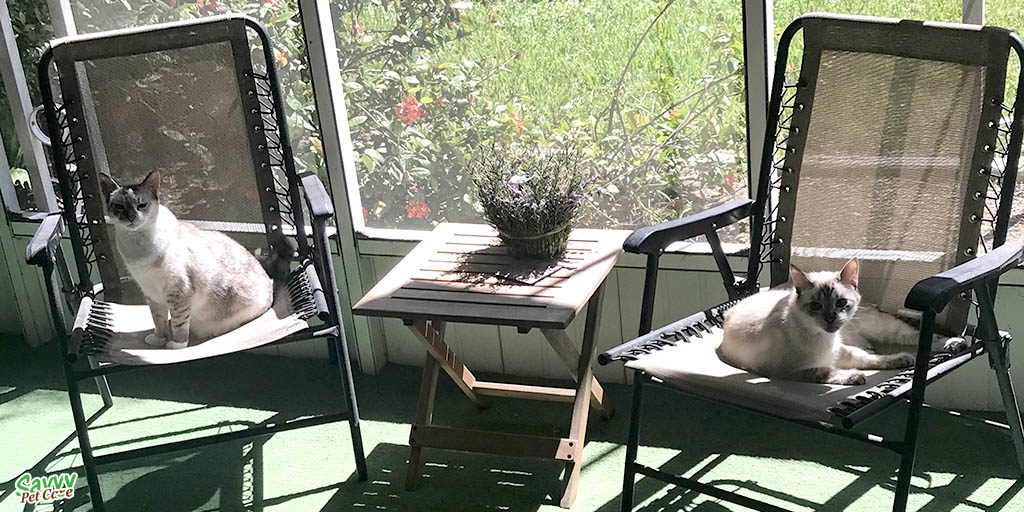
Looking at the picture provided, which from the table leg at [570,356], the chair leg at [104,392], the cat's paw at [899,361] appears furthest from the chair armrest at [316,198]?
the cat's paw at [899,361]

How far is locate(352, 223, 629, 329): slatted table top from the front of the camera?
8.86 ft

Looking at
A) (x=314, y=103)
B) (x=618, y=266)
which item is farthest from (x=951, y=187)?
(x=314, y=103)

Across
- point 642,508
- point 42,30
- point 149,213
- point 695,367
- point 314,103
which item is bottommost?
point 642,508

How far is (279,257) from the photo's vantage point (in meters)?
3.33

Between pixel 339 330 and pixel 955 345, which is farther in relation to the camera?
pixel 339 330

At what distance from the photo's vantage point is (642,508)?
284cm

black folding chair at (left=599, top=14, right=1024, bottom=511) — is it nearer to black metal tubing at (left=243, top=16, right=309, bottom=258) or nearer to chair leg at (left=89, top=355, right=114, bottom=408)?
black metal tubing at (left=243, top=16, right=309, bottom=258)

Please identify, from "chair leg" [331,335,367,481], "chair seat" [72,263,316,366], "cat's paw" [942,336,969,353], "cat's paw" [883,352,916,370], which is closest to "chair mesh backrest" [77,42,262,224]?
"chair seat" [72,263,316,366]

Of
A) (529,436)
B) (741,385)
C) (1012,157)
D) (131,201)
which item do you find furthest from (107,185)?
(1012,157)

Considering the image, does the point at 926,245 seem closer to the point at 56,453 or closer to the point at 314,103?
the point at 314,103

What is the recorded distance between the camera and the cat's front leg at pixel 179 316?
2.99 metres

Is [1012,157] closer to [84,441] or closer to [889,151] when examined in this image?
[889,151]

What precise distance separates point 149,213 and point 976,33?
7.48 ft
